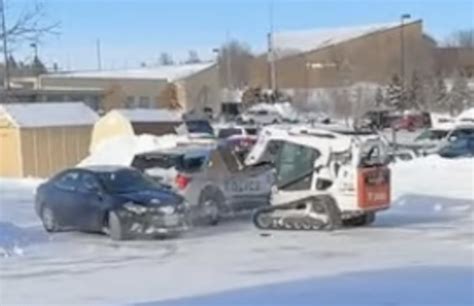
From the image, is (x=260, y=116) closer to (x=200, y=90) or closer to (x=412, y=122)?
(x=412, y=122)

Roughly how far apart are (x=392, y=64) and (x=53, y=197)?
102 metres

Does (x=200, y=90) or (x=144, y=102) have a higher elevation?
(x=200, y=90)

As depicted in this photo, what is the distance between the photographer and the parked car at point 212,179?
2252cm

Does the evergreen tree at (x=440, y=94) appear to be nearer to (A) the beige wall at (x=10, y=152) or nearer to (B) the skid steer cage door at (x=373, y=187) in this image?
(A) the beige wall at (x=10, y=152)

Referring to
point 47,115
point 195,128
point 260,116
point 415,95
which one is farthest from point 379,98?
point 47,115

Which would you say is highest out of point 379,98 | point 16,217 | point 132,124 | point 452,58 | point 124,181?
point 452,58

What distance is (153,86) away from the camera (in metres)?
98.6

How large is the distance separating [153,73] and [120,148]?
68564 millimetres

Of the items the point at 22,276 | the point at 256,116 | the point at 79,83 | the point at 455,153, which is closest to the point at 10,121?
the point at 455,153

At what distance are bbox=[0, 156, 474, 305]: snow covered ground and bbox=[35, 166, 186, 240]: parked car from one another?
0.35 m

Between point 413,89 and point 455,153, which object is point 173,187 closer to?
point 455,153

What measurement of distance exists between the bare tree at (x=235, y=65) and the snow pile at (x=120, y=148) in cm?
9139

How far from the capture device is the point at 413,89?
9750 cm

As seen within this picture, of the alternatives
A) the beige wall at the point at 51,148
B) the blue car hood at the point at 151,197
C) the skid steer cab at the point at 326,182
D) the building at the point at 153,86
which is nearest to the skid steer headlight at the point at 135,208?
the blue car hood at the point at 151,197
